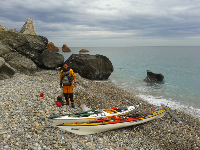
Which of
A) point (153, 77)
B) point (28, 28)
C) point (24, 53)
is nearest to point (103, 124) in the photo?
point (24, 53)

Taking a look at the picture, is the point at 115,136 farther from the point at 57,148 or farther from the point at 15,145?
the point at 15,145

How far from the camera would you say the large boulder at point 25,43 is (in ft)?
65.7

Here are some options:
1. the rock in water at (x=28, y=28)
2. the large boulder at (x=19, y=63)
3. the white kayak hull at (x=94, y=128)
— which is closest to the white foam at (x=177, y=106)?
the white kayak hull at (x=94, y=128)

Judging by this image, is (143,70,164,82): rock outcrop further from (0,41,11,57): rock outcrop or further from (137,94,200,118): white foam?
(0,41,11,57): rock outcrop

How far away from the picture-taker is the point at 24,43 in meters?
21.2

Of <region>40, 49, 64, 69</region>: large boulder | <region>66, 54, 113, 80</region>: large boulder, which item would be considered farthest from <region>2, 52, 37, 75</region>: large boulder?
<region>66, 54, 113, 80</region>: large boulder

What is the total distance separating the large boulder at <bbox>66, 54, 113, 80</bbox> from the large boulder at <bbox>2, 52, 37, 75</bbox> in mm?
6899

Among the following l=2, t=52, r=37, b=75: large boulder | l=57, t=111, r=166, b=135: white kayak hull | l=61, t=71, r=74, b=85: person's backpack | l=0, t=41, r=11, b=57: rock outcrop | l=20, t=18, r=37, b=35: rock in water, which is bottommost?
l=57, t=111, r=166, b=135: white kayak hull

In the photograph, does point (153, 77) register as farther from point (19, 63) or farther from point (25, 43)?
point (19, 63)

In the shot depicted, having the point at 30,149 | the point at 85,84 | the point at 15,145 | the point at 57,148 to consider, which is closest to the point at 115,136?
the point at 57,148

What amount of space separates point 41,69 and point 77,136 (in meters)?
17.2

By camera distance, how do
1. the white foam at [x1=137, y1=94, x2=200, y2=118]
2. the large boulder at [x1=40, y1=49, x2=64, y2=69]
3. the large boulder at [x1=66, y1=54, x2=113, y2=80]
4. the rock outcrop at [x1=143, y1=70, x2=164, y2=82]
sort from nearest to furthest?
the white foam at [x1=137, y1=94, x2=200, y2=118] < the large boulder at [x1=40, y1=49, x2=64, y2=69] < the large boulder at [x1=66, y1=54, x2=113, y2=80] < the rock outcrop at [x1=143, y1=70, x2=164, y2=82]

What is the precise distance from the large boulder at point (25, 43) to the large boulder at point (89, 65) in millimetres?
5121

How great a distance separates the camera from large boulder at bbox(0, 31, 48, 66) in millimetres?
20016
